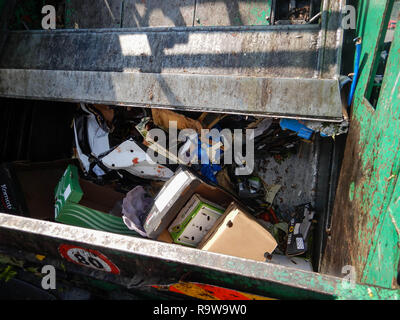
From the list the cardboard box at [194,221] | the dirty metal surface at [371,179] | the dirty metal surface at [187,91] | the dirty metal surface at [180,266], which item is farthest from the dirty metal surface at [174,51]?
the dirty metal surface at [180,266]

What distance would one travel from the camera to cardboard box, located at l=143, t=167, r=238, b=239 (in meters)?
2.73

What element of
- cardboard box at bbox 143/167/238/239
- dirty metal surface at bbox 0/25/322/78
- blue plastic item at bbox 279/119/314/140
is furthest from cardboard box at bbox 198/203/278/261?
dirty metal surface at bbox 0/25/322/78

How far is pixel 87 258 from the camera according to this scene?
2.24 metres

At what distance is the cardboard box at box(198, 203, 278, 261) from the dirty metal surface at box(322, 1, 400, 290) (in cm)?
60

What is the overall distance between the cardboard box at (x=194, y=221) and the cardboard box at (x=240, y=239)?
0.69ft

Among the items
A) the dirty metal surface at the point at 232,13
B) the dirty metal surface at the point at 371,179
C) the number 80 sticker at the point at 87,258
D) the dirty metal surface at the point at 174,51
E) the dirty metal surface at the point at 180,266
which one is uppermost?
the dirty metal surface at the point at 232,13

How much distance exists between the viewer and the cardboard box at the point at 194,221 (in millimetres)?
2771

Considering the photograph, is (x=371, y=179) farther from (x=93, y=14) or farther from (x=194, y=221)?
(x=93, y=14)

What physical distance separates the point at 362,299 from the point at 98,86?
278cm

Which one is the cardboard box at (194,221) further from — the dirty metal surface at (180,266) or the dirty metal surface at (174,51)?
the dirty metal surface at (174,51)

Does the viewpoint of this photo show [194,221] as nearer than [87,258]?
No

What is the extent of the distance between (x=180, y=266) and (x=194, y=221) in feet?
2.99

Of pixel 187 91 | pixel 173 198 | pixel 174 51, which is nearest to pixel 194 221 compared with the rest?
pixel 173 198
